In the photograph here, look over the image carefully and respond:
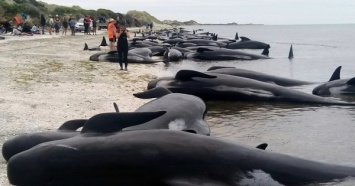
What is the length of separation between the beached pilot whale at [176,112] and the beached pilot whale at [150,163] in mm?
1519


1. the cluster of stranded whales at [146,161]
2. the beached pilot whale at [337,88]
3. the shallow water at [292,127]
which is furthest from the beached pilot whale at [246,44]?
the cluster of stranded whales at [146,161]

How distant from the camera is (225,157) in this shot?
478 centimetres

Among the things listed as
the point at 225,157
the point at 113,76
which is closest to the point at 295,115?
the point at 225,157

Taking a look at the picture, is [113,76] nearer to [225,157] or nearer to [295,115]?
[295,115]

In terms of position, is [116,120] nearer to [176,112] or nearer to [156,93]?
[176,112]

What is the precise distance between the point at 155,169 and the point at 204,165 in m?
0.51

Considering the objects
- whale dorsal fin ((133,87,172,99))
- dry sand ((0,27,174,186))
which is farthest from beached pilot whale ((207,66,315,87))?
whale dorsal fin ((133,87,172,99))

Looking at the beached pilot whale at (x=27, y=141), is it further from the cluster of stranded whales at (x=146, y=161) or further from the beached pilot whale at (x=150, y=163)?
the beached pilot whale at (x=150, y=163)

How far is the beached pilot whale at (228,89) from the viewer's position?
10.3 m

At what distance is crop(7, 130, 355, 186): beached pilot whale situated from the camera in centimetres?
461

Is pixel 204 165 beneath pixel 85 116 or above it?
above

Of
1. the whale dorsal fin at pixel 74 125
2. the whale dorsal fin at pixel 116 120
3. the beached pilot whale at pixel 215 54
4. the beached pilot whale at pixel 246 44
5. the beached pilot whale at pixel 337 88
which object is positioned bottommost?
the beached pilot whale at pixel 246 44

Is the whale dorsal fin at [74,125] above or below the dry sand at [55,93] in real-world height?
above

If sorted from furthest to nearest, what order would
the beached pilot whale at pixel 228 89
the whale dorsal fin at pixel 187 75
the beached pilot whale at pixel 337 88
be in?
the beached pilot whale at pixel 337 88 < the beached pilot whale at pixel 228 89 < the whale dorsal fin at pixel 187 75
